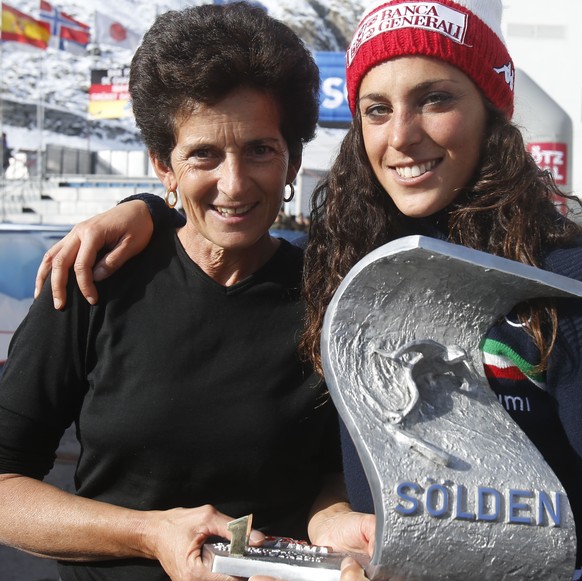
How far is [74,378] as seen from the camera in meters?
1.82

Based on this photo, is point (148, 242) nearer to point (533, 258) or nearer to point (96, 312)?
point (96, 312)

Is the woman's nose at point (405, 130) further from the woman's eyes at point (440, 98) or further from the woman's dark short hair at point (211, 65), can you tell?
the woman's dark short hair at point (211, 65)

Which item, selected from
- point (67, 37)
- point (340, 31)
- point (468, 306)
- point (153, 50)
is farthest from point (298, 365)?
point (340, 31)

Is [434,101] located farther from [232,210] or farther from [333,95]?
[333,95]

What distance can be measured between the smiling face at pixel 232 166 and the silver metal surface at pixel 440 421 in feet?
1.89

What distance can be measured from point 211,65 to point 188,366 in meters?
0.68

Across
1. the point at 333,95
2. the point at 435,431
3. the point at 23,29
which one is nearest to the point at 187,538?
the point at 435,431

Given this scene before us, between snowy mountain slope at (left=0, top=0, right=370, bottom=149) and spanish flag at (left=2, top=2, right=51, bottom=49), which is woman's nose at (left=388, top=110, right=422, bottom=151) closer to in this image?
spanish flag at (left=2, top=2, right=51, bottom=49)

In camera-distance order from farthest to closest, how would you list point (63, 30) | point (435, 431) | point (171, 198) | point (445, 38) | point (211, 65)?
point (63, 30) < point (171, 198) < point (211, 65) < point (445, 38) < point (435, 431)

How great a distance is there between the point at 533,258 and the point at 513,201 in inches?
5.4

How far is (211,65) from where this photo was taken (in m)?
1.76

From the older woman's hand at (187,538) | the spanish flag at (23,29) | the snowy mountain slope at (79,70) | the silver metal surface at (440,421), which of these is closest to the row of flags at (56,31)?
the spanish flag at (23,29)

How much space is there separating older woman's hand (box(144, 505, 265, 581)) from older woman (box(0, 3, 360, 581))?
111 millimetres

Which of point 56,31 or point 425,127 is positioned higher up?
point 56,31
